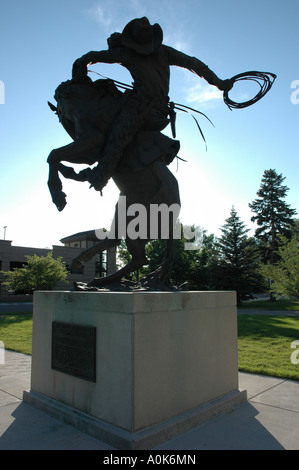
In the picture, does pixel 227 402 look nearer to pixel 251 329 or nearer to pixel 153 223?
pixel 153 223

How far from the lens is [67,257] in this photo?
131 ft

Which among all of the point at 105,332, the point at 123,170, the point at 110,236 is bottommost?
the point at 105,332

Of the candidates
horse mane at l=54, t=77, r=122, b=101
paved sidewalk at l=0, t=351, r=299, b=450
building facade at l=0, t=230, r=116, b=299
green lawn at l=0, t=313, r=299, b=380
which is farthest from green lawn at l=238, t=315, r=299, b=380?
building facade at l=0, t=230, r=116, b=299

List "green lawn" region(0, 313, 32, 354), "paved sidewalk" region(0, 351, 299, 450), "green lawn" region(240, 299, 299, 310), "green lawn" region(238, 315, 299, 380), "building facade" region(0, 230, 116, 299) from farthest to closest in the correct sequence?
"building facade" region(0, 230, 116, 299)
"green lawn" region(240, 299, 299, 310)
"green lawn" region(0, 313, 32, 354)
"green lawn" region(238, 315, 299, 380)
"paved sidewalk" region(0, 351, 299, 450)

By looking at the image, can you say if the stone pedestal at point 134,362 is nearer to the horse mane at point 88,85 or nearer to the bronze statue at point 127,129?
the bronze statue at point 127,129

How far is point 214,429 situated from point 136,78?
4.47 metres

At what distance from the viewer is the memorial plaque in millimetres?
3338

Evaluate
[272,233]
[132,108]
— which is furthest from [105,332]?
[272,233]

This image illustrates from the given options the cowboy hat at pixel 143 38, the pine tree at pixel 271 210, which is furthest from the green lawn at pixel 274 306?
the cowboy hat at pixel 143 38

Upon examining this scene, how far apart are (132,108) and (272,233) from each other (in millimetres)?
43041

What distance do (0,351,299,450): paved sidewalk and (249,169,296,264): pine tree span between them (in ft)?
136

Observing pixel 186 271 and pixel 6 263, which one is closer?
pixel 186 271

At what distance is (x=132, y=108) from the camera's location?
447cm

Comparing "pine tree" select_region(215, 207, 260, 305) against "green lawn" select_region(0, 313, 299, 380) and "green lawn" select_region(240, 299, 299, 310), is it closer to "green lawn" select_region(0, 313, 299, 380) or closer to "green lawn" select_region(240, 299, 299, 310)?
"green lawn" select_region(240, 299, 299, 310)
